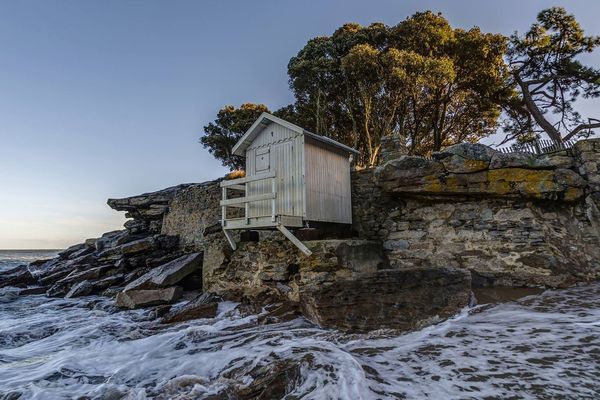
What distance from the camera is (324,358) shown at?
3998 mm

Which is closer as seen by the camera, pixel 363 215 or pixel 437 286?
pixel 437 286

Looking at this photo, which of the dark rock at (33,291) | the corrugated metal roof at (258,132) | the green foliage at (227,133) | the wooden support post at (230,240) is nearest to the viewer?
the wooden support post at (230,240)

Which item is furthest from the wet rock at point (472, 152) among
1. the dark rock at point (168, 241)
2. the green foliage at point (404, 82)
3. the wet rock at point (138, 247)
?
the wet rock at point (138, 247)

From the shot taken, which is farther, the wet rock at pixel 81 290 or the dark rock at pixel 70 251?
the dark rock at pixel 70 251

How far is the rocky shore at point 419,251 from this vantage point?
5.76 metres

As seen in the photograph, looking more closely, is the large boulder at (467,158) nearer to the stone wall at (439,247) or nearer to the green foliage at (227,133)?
the stone wall at (439,247)

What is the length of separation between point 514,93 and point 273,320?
54.4 feet

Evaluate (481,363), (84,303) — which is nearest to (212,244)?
(84,303)

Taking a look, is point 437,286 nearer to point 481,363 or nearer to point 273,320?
point 481,363

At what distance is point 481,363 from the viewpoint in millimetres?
3557

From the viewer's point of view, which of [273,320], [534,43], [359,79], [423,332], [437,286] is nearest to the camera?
[423,332]

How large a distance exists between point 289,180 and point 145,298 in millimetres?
4854

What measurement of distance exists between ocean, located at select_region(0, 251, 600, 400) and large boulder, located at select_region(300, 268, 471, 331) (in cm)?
27

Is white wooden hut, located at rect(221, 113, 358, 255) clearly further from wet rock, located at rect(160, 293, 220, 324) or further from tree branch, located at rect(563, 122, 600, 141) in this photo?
tree branch, located at rect(563, 122, 600, 141)
